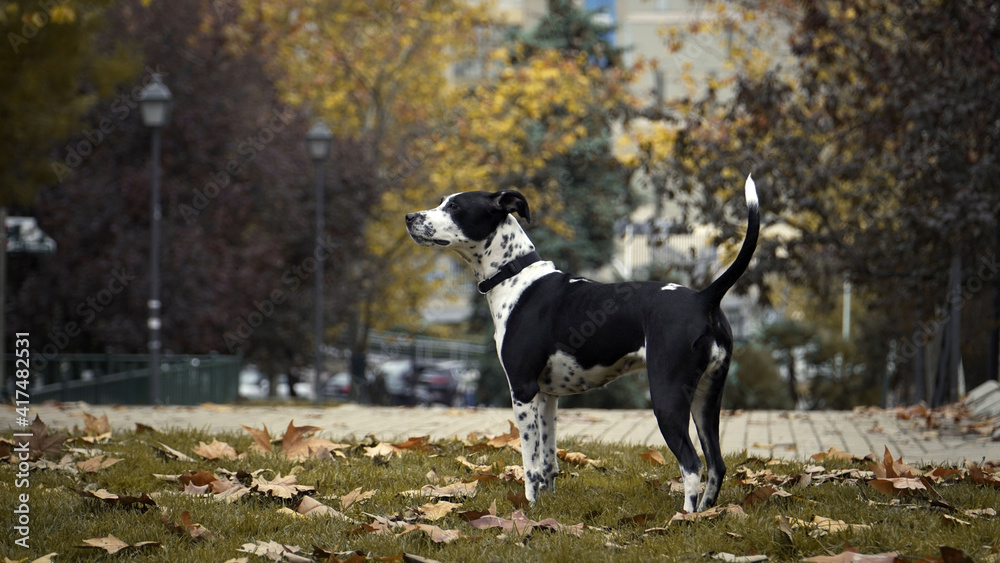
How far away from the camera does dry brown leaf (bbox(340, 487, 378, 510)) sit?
4.86 m

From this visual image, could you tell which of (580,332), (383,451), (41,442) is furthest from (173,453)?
(580,332)

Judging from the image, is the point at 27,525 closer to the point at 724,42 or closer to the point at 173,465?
the point at 173,465

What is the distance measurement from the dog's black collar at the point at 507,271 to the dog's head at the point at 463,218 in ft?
0.67

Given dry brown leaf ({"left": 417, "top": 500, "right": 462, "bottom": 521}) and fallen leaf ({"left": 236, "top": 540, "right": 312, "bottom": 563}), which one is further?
dry brown leaf ({"left": 417, "top": 500, "right": 462, "bottom": 521})

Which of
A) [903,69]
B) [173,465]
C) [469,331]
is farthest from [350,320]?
[173,465]

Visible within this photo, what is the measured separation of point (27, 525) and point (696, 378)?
3001 mm

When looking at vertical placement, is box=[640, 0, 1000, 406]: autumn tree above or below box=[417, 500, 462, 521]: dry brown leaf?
above

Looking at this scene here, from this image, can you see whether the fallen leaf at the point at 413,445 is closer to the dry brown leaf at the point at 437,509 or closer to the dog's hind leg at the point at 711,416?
the dry brown leaf at the point at 437,509

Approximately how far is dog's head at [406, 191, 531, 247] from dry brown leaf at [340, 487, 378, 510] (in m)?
1.30

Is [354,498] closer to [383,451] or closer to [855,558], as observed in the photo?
[383,451]

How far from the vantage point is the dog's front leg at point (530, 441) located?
192 inches

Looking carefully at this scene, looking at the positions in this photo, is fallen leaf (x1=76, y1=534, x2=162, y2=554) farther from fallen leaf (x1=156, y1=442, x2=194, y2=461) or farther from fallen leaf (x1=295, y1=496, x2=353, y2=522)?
fallen leaf (x1=156, y1=442, x2=194, y2=461)

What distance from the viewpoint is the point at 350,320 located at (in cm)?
2756

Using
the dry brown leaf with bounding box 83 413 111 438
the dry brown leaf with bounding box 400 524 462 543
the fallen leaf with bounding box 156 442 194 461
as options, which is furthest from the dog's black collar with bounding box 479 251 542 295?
the dry brown leaf with bounding box 83 413 111 438
